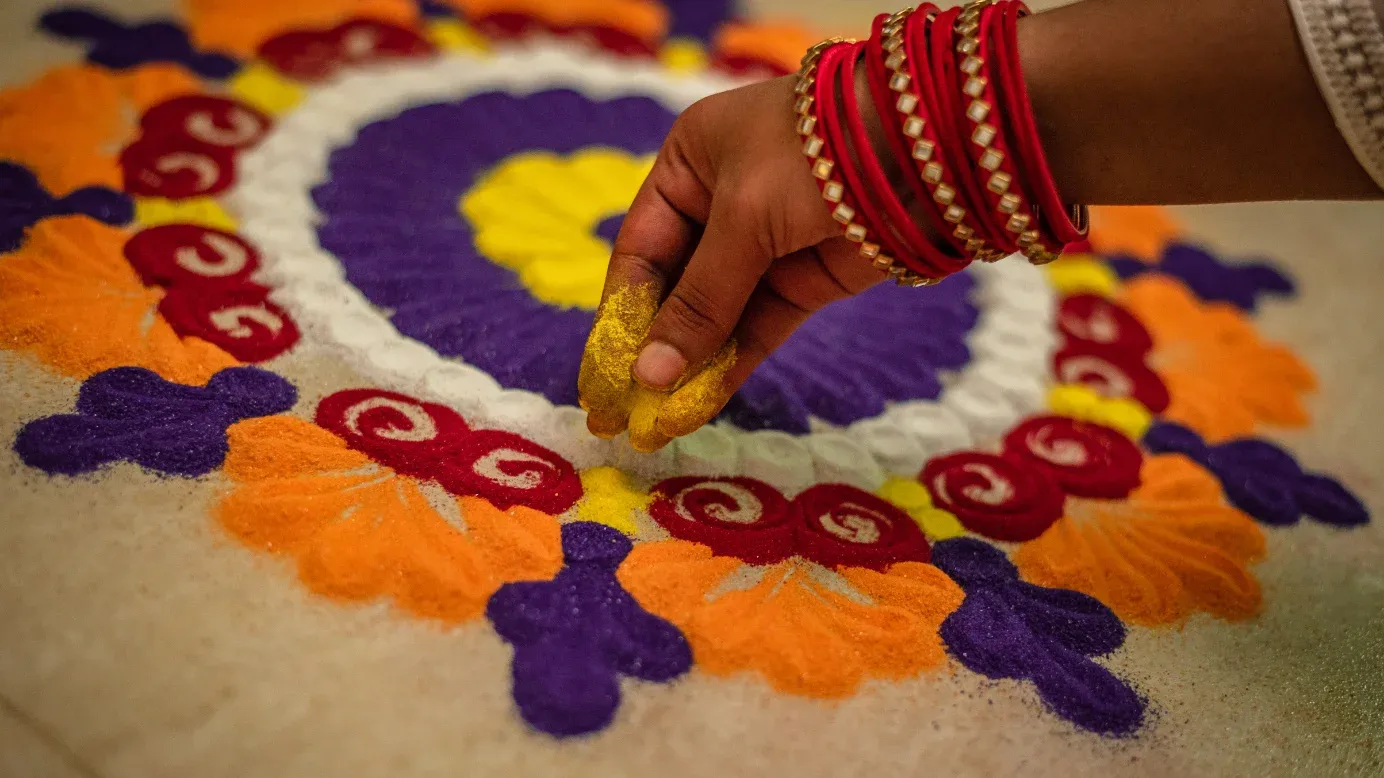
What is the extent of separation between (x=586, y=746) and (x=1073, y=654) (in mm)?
298

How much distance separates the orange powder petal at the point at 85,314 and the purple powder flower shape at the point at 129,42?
29 centimetres

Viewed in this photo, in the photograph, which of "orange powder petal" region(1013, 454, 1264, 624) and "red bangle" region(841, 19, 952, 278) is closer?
"red bangle" region(841, 19, 952, 278)

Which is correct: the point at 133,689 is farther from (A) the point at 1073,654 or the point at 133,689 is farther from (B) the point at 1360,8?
(B) the point at 1360,8

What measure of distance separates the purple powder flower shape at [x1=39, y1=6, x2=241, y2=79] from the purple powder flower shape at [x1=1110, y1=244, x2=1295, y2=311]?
91 cm

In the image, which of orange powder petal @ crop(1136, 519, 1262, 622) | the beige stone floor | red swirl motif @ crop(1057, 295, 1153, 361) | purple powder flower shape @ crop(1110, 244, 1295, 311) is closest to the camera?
the beige stone floor

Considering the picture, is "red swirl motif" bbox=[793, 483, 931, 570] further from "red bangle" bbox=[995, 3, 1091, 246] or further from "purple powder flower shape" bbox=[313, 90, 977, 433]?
"red bangle" bbox=[995, 3, 1091, 246]

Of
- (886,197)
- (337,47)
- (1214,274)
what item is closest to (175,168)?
(337,47)

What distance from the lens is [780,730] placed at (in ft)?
1.75

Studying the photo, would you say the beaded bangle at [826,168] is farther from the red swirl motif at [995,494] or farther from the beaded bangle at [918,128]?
the red swirl motif at [995,494]

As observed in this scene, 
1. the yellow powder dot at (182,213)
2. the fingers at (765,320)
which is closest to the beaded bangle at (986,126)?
the fingers at (765,320)

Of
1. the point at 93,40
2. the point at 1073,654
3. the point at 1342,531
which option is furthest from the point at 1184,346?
the point at 93,40

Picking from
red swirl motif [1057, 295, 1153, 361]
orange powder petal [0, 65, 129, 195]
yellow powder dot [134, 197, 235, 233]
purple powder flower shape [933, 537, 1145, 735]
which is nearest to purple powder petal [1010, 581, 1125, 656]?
purple powder flower shape [933, 537, 1145, 735]

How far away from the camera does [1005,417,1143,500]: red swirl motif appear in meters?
0.76

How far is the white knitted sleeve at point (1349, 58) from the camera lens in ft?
1.65
